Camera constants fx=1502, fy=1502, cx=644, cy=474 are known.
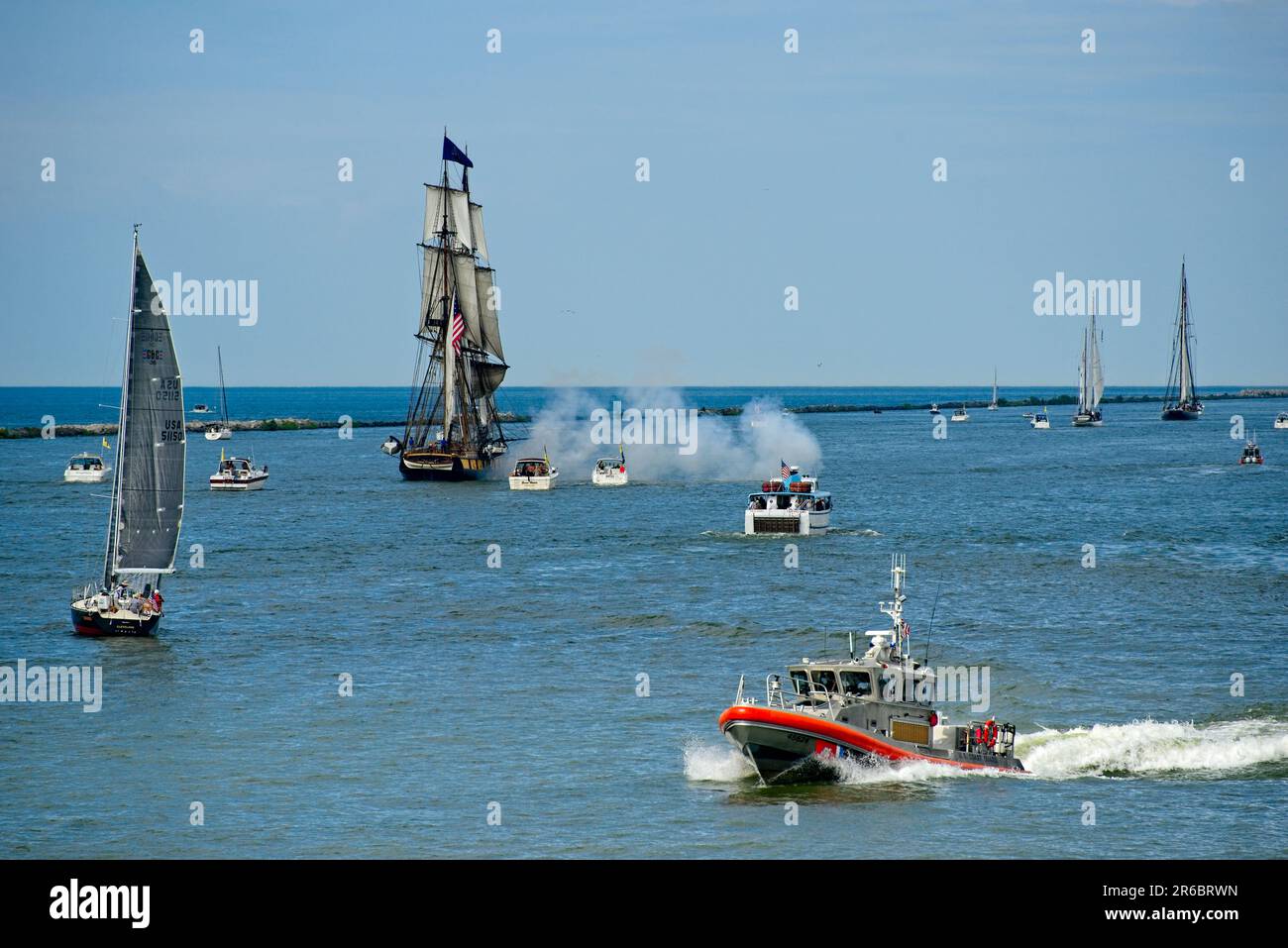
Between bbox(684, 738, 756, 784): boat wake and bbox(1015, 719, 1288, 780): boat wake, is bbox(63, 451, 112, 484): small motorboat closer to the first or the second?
bbox(684, 738, 756, 784): boat wake

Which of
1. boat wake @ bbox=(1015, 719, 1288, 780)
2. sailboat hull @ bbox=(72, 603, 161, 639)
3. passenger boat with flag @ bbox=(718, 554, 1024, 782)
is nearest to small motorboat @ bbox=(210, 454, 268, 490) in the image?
sailboat hull @ bbox=(72, 603, 161, 639)

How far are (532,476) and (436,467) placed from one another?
15.8 meters

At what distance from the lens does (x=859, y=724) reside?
3703 centimetres

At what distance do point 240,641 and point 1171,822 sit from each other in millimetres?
36843

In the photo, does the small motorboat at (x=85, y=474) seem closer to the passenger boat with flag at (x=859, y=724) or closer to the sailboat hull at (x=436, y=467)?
the sailboat hull at (x=436, y=467)

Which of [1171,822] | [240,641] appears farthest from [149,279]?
[1171,822]

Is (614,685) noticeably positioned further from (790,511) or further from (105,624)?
(790,511)

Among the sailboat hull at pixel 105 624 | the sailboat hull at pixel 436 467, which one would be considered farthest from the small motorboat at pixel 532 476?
the sailboat hull at pixel 105 624

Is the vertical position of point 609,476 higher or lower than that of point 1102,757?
higher

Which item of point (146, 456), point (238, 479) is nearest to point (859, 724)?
point (146, 456)

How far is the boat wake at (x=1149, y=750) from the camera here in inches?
1575

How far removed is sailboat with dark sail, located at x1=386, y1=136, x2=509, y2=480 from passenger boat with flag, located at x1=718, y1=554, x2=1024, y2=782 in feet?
388

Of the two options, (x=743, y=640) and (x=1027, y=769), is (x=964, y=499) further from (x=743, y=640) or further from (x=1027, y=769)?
(x=1027, y=769)

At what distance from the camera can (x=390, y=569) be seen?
82250mm
